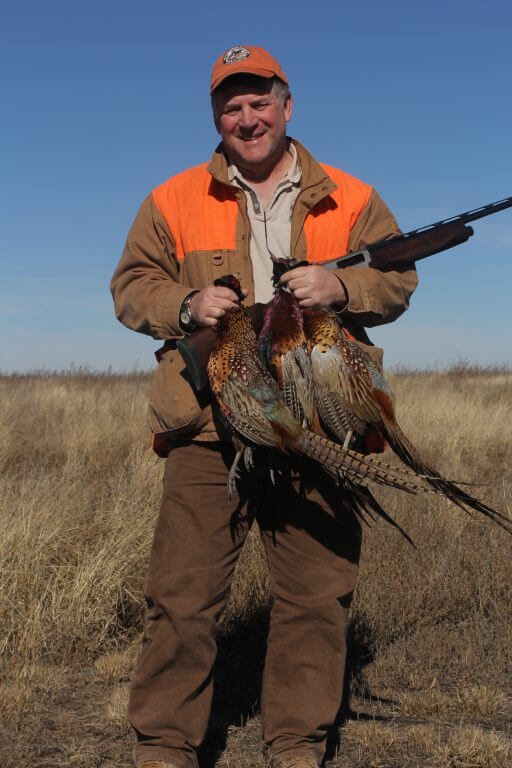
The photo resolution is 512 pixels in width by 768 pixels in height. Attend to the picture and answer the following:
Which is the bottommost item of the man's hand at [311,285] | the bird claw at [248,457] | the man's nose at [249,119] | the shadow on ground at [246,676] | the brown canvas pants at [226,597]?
the shadow on ground at [246,676]

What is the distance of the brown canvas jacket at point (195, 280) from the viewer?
3.49 metres

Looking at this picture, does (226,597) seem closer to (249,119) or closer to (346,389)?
(346,389)

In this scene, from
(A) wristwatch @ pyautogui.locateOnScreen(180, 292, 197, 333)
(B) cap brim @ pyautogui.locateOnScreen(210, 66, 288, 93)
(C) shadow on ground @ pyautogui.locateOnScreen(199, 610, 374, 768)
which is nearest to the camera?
(A) wristwatch @ pyautogui.locateOnScreen(180, 292, 197, 333)

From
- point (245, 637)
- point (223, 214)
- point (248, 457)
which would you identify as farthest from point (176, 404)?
point (245, 637)

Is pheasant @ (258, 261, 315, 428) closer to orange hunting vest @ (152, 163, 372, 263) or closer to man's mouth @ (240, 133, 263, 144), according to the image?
orange hunting vest @ (152, 163, 372, 263)

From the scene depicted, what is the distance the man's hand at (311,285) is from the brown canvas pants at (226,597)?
70 centimetres

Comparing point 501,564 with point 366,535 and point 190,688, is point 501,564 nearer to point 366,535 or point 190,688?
point 366,535

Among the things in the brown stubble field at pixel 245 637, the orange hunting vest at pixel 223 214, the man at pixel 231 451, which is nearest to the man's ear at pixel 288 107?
the man at pixel 231 451

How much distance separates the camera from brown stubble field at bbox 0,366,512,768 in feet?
12.6

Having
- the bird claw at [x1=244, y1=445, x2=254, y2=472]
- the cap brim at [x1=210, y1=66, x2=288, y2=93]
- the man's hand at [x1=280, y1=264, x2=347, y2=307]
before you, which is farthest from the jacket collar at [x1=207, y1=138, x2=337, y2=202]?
the bird claw at [x1=244, y1=445, x2=254, y2=472]

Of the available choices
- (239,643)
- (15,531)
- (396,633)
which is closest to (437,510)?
(396,633)

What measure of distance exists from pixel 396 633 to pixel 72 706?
1791 millimetres

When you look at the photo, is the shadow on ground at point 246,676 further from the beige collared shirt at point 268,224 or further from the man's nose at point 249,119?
the man's nose at point 249,119

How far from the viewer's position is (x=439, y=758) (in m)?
3.64
